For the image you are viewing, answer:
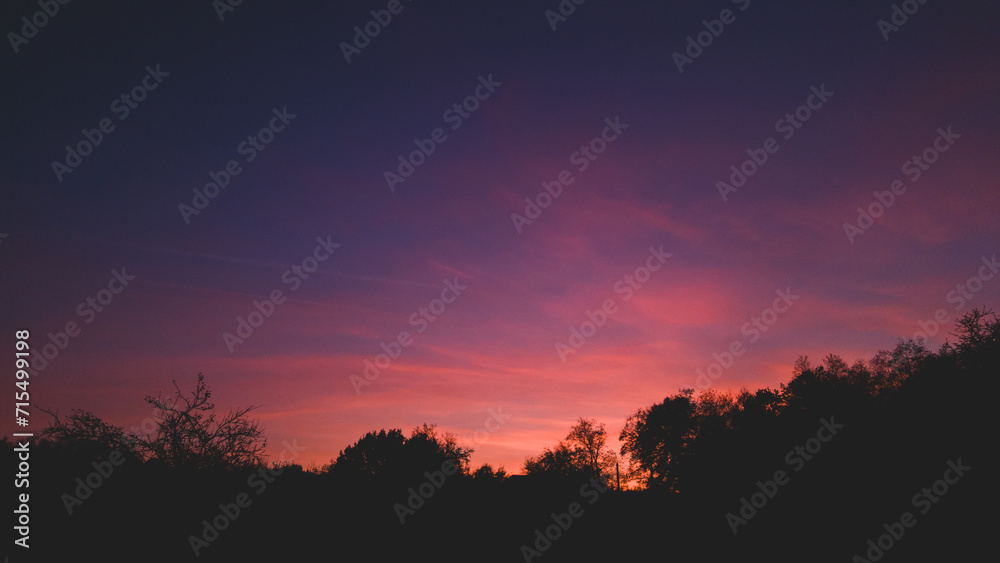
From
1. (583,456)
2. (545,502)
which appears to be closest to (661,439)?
(583,456)

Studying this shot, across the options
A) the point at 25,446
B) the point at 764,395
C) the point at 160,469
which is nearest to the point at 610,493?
the point at 160,469

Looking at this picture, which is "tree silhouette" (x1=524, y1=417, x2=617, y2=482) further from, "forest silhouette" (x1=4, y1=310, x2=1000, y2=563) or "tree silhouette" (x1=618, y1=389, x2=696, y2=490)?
"forest silhouette" (x1=4, y1=310, x2=1000, y2=563)

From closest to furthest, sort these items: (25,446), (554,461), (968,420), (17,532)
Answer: (17,532)
(25,446)
(968,420)
(554,461)

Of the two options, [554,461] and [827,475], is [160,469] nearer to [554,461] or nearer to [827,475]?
[827,475]

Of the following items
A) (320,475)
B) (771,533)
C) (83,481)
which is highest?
(83,481)

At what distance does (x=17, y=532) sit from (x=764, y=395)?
82141mm

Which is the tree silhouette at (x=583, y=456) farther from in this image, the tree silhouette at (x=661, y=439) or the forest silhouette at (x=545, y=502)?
the forest silhouette at (x=545, y=502)

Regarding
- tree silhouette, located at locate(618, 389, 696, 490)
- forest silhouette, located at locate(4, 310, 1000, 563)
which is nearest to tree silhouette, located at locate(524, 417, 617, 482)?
tree silhouette, located at locate(618, 389, 696, 490)

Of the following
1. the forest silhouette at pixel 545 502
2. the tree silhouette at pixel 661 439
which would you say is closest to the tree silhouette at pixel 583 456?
the tree silhouette at pixel 661 439

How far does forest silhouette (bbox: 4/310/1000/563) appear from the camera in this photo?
61.3 ft

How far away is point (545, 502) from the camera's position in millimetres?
29875

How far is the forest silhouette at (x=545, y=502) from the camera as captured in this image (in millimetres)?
18672

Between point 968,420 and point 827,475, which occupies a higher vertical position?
point 968,420

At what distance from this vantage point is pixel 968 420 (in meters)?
29.0
